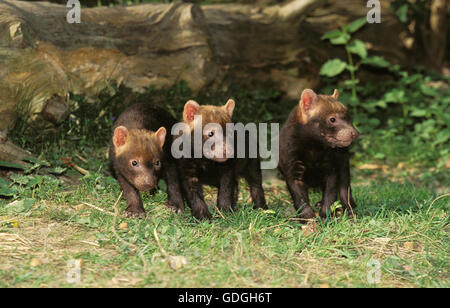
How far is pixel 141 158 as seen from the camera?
5621 mm

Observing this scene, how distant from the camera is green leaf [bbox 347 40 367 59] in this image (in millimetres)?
9445

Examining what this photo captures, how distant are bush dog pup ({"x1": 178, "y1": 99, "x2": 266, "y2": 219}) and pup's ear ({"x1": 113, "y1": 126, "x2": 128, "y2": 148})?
25.3 inches

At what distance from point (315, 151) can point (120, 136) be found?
2.14 m

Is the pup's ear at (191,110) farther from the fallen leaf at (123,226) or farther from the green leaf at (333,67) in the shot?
the green leaf at (333,67)

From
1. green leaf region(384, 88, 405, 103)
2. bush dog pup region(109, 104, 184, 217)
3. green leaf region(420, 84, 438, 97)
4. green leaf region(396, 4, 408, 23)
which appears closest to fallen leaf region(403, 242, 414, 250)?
bush dog pup region(109, 104, 184, 217)

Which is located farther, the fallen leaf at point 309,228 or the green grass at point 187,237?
the fallen leaf at point 309,228

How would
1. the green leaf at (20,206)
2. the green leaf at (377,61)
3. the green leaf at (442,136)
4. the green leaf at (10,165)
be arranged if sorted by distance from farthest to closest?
1. the green leaf at (377,61)
2. the green leaf at (442,136)
3. the green leaf at (10,165)
4. the green leaf at (20,206)

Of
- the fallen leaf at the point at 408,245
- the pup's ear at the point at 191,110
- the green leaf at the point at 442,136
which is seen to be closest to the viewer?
the fallen leaf at the point at 408,245

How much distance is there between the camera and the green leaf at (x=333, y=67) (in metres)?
9.24

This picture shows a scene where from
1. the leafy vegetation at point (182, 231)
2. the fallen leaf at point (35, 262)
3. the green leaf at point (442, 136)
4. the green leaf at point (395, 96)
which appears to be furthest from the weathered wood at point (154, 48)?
the fallen leaf at point (35, 262)

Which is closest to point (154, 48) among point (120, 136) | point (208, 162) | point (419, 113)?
point (120, 136)

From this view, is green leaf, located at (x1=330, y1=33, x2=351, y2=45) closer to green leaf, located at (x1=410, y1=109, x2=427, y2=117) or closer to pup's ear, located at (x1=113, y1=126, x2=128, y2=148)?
green leaf, located at (x1=410, y1=109, x2=427, y2=117)
